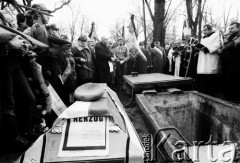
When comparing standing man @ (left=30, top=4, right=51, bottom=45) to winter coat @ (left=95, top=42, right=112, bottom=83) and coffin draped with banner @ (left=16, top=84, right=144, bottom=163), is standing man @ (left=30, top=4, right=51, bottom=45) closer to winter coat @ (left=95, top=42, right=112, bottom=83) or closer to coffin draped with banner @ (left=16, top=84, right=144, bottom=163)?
coffin draped with banner @ (left=16, top=84, right=144, bottom=163)

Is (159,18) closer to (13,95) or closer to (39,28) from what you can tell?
(39,28)

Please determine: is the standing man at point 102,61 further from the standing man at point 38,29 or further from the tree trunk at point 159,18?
the tree trunk at point 159,18

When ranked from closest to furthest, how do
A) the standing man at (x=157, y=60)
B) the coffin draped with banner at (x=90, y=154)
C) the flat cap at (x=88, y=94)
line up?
the coffin draped with banner at (x=90, y=154) → the flat cap at (x=88, y=94) → the standing man at (x=157, y=60)

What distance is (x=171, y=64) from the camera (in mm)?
10031

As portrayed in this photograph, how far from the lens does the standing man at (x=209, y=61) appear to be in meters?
5.91

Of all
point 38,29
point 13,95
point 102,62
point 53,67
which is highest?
point 38,29

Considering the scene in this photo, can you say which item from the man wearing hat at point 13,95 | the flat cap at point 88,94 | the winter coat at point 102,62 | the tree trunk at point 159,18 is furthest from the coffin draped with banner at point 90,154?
the tree trunk at point 159,18

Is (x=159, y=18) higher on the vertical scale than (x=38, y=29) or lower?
higher

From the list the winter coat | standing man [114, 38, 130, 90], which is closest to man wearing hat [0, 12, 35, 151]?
the winter coat

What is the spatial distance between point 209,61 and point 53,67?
13.1 feet

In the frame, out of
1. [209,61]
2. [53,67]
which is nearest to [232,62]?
[209,61]

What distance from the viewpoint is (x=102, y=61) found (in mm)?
7852

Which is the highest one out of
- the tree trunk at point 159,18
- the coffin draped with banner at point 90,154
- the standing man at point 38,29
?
the tree trunk at point 159,18

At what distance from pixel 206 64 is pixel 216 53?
364mm
